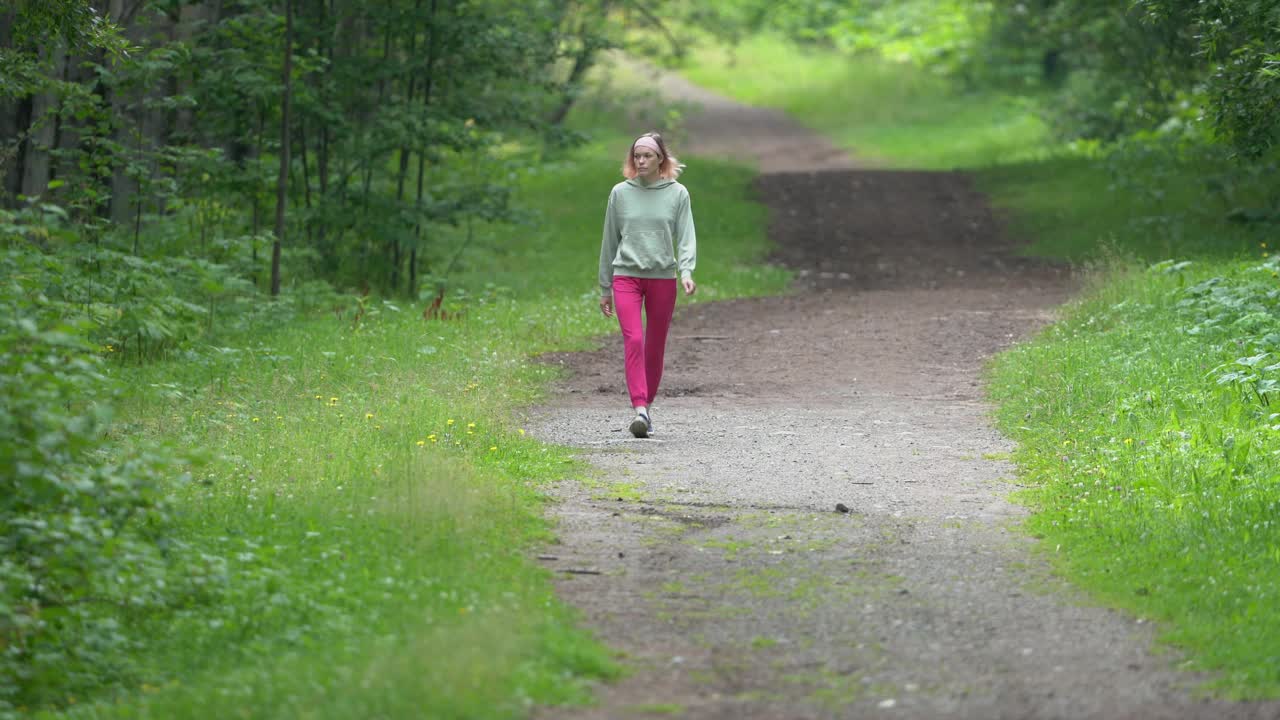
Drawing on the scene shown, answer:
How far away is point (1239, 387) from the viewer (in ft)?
32.8

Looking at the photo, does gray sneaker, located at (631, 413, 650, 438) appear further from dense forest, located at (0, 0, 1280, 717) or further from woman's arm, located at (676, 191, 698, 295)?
dense forest, located at (0, 0, 1280, 717)

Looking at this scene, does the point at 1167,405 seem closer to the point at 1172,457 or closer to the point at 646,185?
the point at 1172,457

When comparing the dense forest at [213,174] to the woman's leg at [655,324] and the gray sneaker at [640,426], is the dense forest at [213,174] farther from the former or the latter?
the woman's leg at [655,324]

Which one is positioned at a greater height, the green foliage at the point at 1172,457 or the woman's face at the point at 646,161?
the woman's face at the point at 646,161

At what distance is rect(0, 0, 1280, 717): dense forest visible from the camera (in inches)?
233

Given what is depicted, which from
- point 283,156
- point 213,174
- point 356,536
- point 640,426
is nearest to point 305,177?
point 213,174

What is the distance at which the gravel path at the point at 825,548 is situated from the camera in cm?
545

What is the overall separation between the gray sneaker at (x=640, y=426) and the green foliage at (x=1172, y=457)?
2553 mm

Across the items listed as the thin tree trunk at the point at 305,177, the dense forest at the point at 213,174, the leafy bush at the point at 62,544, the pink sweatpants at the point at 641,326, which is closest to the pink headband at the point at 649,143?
the pink sweatpants at the point at 641,326

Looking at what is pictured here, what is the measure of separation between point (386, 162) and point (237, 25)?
3.12 meters

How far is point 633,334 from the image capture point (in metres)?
10.3

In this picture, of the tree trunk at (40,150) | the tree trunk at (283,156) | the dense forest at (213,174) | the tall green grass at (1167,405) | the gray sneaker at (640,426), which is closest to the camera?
the dense forest at (213,174)

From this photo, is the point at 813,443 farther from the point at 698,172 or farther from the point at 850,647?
the point at 698,172

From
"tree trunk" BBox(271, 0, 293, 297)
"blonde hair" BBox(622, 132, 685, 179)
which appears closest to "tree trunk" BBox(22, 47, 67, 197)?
"tree trunk" BBox(271, 0, 293, 297)
